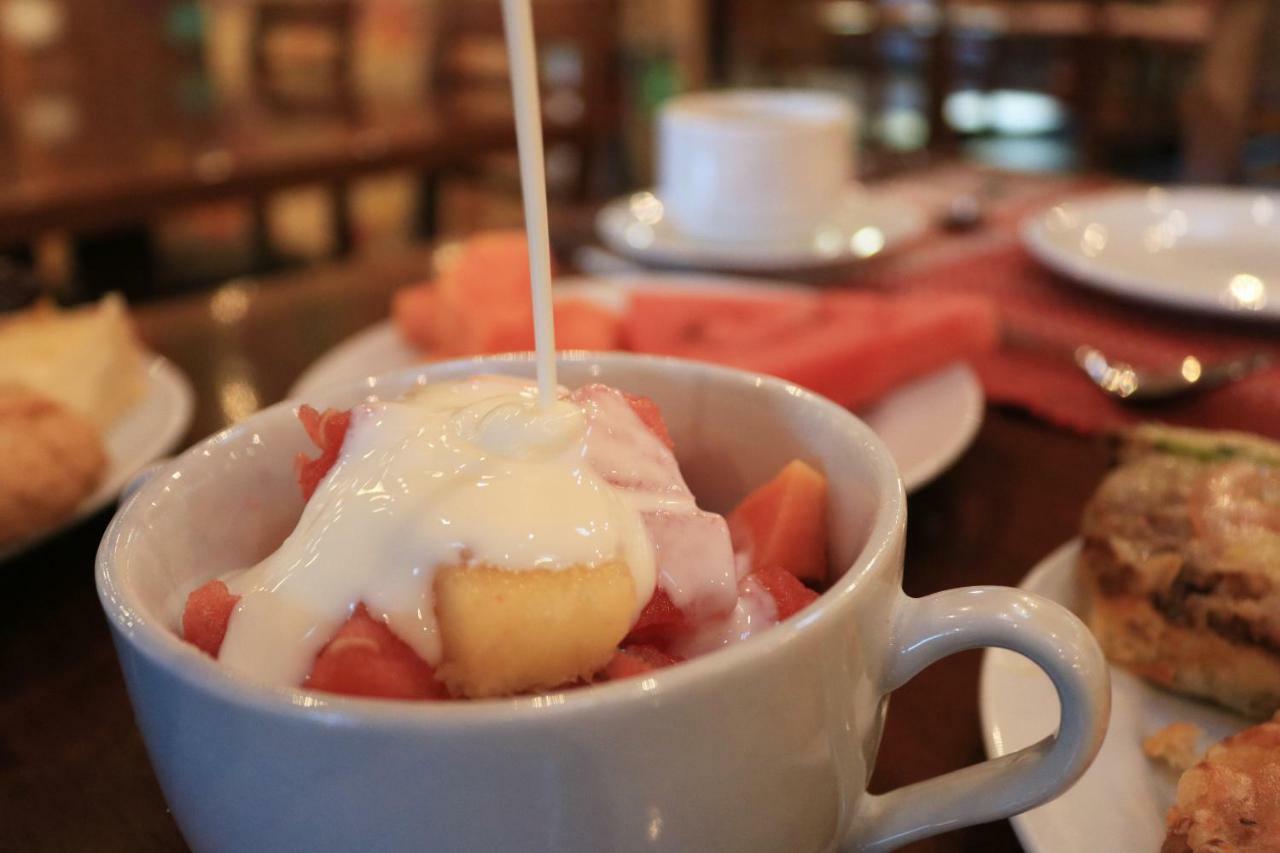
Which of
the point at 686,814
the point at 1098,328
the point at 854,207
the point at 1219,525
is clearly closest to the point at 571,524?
the point at 686,814

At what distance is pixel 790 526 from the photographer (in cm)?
51

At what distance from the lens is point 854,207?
1.50 metres

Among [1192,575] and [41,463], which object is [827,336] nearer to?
[1192,575]

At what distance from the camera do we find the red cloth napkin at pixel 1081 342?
3.08 feet

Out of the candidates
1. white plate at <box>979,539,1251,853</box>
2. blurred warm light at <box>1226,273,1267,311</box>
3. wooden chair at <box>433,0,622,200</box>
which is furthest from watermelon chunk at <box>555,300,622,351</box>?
wooden chair at <box>433,0,622,200</box>

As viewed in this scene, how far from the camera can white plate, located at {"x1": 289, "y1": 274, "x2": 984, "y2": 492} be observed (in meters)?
0.79

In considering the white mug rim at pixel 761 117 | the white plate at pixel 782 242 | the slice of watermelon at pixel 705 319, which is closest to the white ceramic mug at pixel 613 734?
the slice of watermelon at pixel 705 319

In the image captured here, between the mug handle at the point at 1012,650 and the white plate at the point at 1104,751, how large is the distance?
0.14 feet

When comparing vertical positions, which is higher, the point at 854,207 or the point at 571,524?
the point at 571,524

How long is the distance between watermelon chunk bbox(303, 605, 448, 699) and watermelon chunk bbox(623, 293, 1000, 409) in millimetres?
570

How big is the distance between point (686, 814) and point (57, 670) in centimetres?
47

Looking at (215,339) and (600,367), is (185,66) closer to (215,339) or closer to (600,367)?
(215,339)

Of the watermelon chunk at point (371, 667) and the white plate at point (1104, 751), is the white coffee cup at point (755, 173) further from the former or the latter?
the watermelon chunk at point (371, 667)

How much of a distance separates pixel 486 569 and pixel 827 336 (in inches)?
25.2
